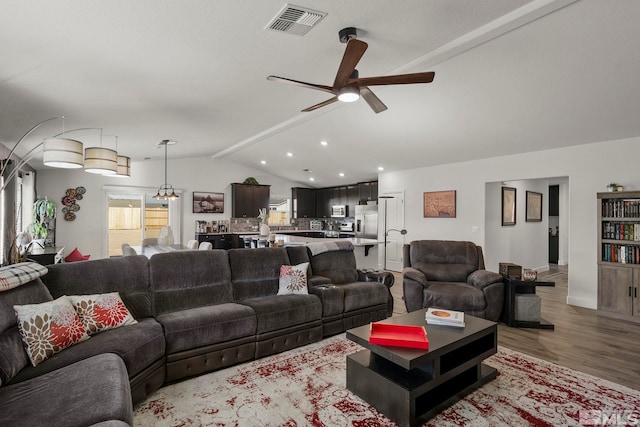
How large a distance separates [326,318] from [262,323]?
792 mm

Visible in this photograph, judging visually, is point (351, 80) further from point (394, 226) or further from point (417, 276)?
point (394, 226)

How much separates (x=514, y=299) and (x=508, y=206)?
140 inches

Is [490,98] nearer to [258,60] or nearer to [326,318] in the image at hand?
[258,60]

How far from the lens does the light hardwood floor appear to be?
286cm

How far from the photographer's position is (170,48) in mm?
2576

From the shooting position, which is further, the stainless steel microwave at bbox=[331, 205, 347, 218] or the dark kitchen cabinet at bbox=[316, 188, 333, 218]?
the dark kitchen cabinet at bbox=[316, 188, 333, 218]

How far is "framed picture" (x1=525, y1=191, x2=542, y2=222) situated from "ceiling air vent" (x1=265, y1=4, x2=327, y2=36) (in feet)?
23.0

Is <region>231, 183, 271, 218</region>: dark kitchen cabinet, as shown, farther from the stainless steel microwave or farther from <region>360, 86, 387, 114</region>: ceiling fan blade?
<region>360, 86, 387, 114</region>: ceiling fan blade

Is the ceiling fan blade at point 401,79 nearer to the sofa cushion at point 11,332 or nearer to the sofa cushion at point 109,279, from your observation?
the sofa cushion at point 109,279

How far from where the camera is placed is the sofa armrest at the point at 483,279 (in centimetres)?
395

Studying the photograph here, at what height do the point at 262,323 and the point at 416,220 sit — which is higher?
the point at 416,220

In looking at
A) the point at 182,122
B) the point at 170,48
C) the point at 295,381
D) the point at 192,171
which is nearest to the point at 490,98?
the point at 170,48

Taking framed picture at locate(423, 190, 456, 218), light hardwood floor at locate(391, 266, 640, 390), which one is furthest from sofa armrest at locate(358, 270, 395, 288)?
framed picture at locate(423, 190, 456, 218)

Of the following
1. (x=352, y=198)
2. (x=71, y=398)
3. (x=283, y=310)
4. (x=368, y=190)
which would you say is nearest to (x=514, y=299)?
(x=283, y=310)
